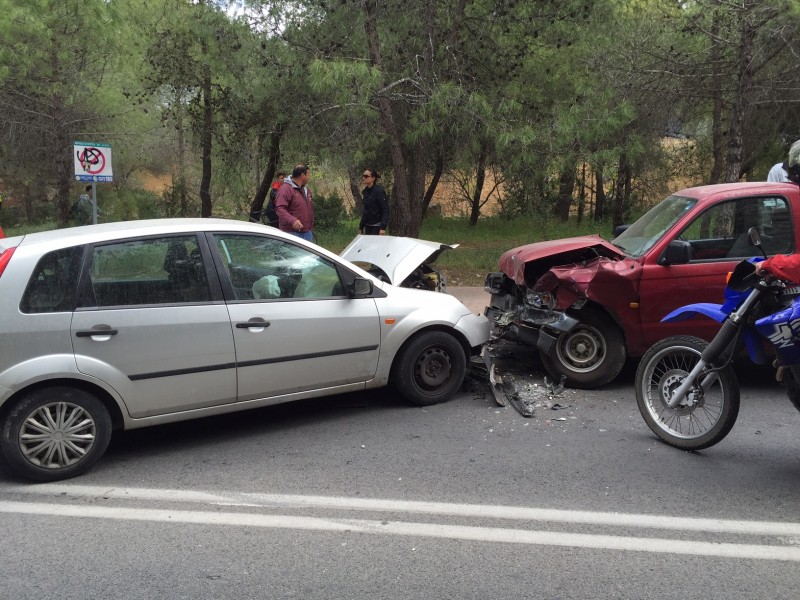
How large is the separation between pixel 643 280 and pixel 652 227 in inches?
30.5

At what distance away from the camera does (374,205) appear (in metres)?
10.5

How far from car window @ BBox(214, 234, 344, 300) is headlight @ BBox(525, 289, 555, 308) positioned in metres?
1.88

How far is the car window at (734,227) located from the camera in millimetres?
6125

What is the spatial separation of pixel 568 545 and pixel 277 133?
12149 millimetres

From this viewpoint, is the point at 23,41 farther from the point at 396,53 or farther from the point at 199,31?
the point at 396,53

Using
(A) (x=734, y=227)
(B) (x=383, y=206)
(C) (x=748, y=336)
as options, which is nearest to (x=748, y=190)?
(A) (x=734, y=227)

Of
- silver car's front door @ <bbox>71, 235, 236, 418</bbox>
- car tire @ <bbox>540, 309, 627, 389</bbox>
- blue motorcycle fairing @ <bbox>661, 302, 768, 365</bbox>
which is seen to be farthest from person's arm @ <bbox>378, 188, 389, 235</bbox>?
blue motorcycle fairing @ <bbox>661, 302, 768, 365</bbox>

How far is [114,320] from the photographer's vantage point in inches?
179

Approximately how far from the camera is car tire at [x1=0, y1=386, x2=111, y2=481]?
14.1ft

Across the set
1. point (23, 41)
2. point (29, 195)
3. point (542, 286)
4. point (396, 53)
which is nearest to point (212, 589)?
point (542, 286)

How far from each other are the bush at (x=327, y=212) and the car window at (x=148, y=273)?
688 inches

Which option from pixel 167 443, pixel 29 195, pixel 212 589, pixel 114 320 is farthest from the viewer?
pixel 29 195

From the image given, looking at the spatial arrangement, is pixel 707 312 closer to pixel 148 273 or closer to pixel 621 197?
pixel 148 273

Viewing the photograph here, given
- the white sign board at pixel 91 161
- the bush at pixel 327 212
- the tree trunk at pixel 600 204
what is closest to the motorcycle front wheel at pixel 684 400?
the white sign board at pixel 91 161
